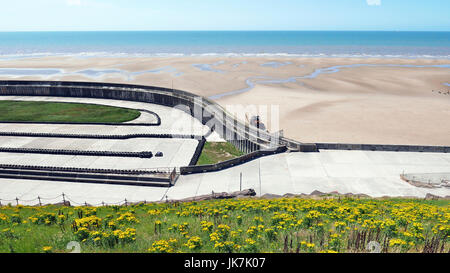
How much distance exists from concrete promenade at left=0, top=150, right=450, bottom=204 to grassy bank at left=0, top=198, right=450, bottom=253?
20.4 feet

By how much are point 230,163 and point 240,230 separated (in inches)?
653

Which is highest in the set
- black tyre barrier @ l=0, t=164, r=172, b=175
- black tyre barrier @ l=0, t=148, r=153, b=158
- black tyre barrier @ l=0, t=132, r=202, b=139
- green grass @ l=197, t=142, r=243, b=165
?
black tyre barrier @ l=0, t=132, r=202, b=139

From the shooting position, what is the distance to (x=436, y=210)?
53.0ft

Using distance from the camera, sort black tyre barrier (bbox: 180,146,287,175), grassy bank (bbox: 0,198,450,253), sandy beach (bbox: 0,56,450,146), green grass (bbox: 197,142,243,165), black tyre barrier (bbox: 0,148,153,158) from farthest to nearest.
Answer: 1. sandy beach (bbox: 0,56,450,146)
2. green grass (bbox: 197,142,243,165)
3. black tyre barrier (bbox: 0,148,153,158)
4. black tyre barrier (bbox: 180,146,287,175)
5. grassy bank (bbox: 0,198,450,253)

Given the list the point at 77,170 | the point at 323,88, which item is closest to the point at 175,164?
the point at 77,170

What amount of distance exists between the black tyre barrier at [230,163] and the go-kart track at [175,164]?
3.9 inches

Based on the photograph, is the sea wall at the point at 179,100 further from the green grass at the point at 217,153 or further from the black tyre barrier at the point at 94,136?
the black tyre barrier at the point at 94,136

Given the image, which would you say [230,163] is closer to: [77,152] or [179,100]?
[77,152]

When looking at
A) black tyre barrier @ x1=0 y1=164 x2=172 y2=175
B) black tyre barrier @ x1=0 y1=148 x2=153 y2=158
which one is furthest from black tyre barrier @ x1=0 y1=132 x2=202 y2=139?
black tyre barrier @ x1=0 y1=164 x2=172 y2=175

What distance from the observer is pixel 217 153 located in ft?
111

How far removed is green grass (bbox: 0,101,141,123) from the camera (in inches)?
1720

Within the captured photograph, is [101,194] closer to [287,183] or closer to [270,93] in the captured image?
[287,183]

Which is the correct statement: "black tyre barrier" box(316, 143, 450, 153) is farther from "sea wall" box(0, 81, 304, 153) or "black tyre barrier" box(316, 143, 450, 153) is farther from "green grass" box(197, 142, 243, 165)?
"green grass" box(197, 142, 243, 165)

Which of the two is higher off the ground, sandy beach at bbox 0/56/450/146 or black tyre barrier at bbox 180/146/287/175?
sandy beach at bbox 0/56/450/146
